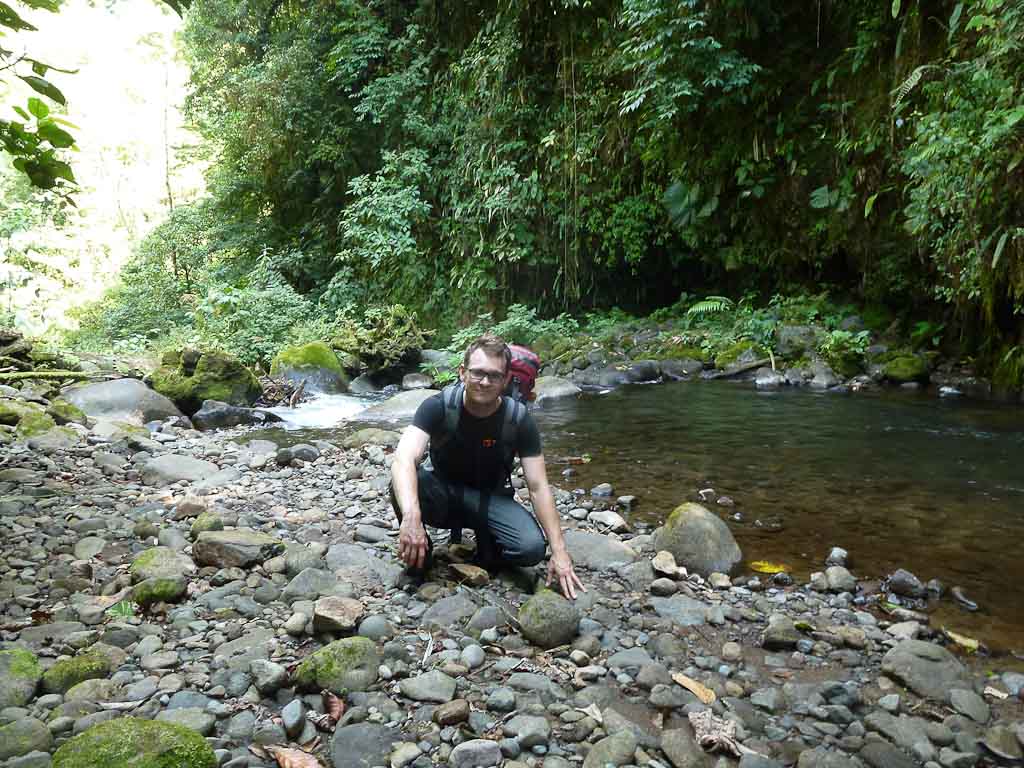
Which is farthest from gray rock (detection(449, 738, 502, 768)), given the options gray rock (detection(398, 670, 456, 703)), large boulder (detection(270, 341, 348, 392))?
large boulder (detection(270, 341, 348, 392))

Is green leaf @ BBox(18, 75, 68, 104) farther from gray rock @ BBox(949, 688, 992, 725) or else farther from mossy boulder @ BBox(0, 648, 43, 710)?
gray rock @ BBox(949, 688, 992, 725)

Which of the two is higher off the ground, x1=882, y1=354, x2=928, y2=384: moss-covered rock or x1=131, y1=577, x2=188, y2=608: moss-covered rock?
x1=131, y1=577, x2=188, y2=608: moss-covered rock

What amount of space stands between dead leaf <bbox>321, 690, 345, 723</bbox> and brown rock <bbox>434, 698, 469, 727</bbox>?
11.4 inches

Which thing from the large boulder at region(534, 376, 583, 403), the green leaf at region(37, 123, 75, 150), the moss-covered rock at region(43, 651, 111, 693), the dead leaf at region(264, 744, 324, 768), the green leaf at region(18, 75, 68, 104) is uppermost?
the green leaf at region(18, 75, 68, 104)

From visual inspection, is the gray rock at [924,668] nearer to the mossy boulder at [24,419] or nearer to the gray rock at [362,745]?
the gray rock at [362,745]

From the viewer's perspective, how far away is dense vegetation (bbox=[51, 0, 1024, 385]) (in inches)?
295

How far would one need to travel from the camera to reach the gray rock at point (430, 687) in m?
2.13

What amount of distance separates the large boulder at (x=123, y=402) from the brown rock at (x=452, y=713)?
674cm

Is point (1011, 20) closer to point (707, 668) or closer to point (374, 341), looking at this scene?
point (707, 668)

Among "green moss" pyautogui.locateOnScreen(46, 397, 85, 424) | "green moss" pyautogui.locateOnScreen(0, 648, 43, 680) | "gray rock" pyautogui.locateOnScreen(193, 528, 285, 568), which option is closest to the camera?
"green moss" pyautogui.locateOnScreen(0, 648, 43, 680)

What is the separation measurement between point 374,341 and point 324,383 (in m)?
1.70

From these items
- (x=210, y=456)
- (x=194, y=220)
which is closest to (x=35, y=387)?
(x=210, y=456)

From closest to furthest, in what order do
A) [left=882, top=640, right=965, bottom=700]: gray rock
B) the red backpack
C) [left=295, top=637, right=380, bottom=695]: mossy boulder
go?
[left=295, top=637, right=380, bottom=695]: mossy boulder < [left=882, top=640, right=965, bottom=700]: gray rock < the red backpack

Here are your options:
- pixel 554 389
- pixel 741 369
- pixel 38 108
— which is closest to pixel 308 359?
pixel 554 389
